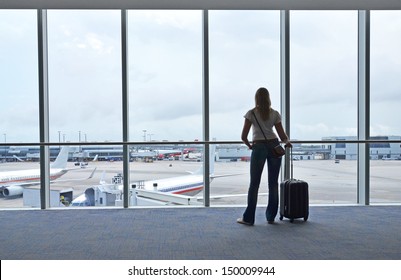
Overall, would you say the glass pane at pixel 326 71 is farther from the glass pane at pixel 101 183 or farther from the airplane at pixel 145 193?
the glass pane at pixel 101 183

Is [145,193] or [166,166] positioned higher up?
[166,166]

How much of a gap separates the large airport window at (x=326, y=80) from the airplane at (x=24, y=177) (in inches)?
114

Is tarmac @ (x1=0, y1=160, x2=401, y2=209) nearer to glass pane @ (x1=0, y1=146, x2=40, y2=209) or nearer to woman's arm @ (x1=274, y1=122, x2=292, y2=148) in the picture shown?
glass pane @ (x1=0, y1=146, x2=40, y2=209)

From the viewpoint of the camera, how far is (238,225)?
13.2 ft

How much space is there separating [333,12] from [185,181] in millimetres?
2971

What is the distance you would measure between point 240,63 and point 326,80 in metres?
1.14

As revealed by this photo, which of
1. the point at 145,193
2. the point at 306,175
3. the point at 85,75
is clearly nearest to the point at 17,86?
the point at 85,75

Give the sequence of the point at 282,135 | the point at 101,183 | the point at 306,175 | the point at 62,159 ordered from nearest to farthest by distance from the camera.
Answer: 1. the point at 282,135
2. the point at 62,159
3. the point at 101,183
4. the point at 306,175

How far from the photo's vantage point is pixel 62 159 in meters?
5.21

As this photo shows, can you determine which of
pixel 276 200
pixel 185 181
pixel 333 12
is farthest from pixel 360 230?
pixel 333 12

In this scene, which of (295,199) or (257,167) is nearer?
(257,167)

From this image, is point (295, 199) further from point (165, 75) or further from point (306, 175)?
point (165, 75)

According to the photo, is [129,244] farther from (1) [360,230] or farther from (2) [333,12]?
(2) [333,12]

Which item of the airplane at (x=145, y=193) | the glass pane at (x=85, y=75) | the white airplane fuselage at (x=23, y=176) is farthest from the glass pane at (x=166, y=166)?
the white airplane fuselage at (x=23, y=176)
